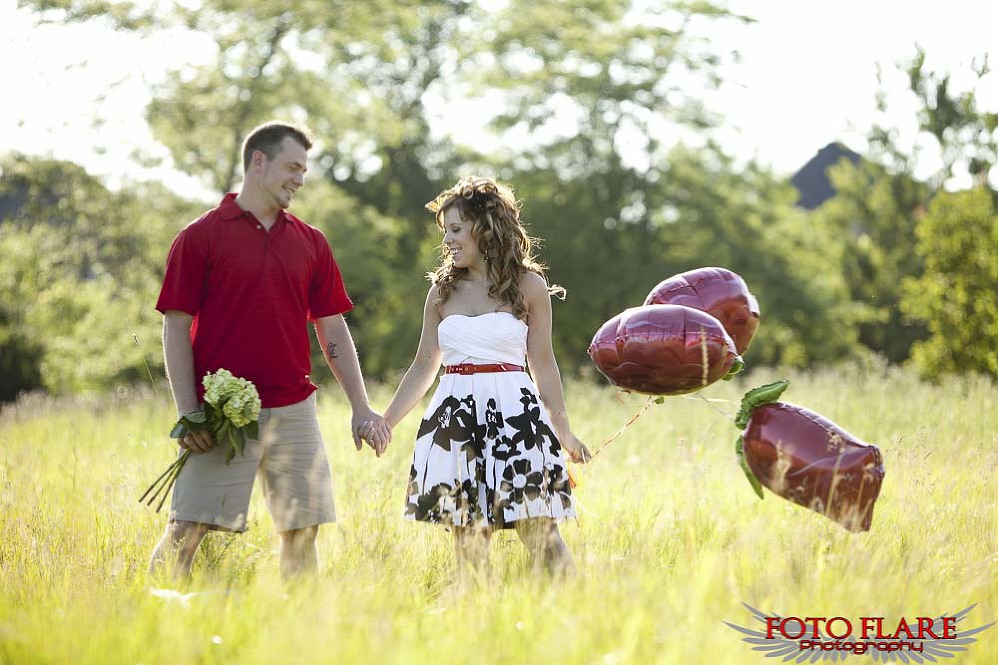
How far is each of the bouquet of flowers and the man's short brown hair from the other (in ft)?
3.19

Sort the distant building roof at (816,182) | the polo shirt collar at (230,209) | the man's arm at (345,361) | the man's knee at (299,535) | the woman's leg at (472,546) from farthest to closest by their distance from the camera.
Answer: the distant building roof at (816,182) → the man's arm at (345,361) → the man's knee at (299,535) → the polo shirt collar at (230,209) → the woman's leg at (472,546)

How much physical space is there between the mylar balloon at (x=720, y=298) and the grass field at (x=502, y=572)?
2.92 feet

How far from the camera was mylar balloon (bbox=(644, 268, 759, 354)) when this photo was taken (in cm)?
372

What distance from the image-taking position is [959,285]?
12.6 meters

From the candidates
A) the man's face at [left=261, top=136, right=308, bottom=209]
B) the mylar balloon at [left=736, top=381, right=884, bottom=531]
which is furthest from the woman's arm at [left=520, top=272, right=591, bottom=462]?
the man's face at [left=261, top=136, right=308, bottom=209]

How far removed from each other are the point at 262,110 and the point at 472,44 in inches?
339

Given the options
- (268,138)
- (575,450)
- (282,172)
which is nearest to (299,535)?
(575,450)

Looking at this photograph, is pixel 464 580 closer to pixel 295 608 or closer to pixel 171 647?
pixel 295 608

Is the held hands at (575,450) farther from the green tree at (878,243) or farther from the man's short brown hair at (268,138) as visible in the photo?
the green tree at (878,243)

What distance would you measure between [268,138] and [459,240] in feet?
3.16

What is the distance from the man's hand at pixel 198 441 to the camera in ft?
12.1

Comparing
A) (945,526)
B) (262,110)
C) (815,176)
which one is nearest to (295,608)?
(945,526)

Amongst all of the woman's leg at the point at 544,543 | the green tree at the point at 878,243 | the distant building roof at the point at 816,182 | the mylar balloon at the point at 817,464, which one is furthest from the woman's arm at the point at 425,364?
the distant building roof at the point at 816,182

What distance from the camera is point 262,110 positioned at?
57.8 feet
